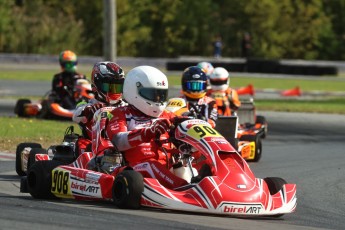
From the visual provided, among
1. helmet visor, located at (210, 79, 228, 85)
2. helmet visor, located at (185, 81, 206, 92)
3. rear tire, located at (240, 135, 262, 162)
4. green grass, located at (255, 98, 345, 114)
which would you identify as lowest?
green grass, located at (255, 98, 345, 114)

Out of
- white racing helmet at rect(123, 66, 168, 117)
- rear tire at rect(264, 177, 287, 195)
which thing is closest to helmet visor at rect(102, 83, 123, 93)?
white racing helmet at rect(123, 66, 168, 117)

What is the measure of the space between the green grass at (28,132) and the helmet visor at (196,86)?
2.36 meters

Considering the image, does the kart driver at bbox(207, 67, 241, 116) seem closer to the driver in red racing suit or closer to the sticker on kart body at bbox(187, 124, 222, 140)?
the driver in red racing suit

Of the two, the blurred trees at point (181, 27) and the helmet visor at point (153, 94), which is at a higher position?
the helmet visor at point (153, 94)

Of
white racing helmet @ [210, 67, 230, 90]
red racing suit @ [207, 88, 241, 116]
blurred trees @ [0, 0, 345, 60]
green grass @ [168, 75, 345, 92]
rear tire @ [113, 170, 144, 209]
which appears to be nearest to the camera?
rear tire @ [113, 170, 144, 209]

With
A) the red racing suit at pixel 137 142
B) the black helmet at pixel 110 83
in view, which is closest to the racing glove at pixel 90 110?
the black helmet at pixel 110 83

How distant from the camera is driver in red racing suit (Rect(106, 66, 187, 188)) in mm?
8484

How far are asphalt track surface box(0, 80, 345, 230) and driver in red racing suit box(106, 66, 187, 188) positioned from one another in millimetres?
503

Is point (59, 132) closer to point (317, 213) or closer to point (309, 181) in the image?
point (309, 181)

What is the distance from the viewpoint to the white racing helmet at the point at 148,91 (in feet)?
28.6

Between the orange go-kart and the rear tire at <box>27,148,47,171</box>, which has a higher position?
the rear tire at <box>27,148,47,171</box>

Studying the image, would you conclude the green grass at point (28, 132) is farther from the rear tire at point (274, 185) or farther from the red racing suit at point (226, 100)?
the rear tire at point (274, 185)

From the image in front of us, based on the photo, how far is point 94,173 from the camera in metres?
8.46

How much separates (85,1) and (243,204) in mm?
39865
